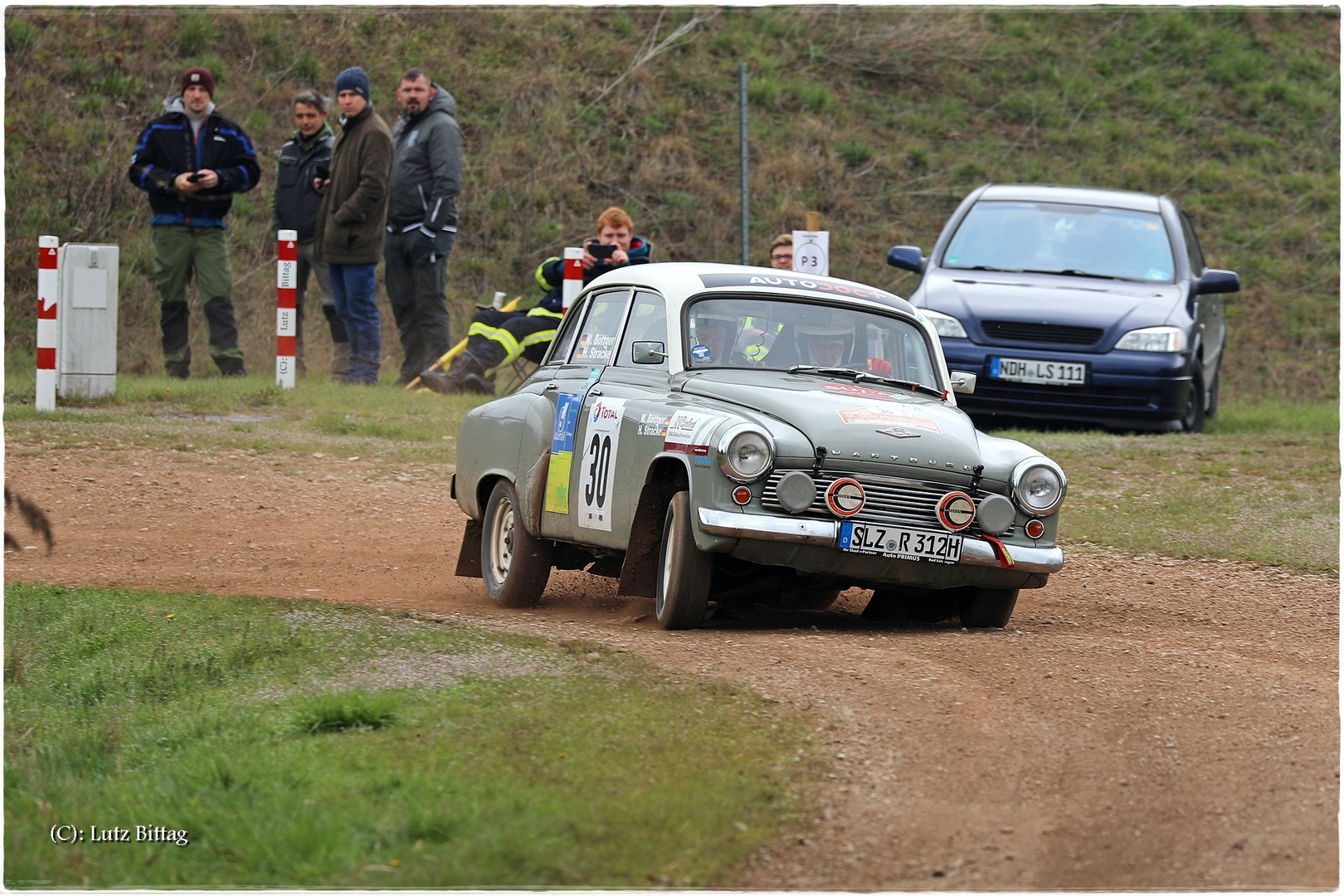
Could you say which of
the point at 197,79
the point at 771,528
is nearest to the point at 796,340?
the point at 771,528

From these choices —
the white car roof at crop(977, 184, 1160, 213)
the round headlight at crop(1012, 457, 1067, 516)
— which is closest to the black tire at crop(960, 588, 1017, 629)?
the round headlight at crop(1012, 457, 1067, 516)

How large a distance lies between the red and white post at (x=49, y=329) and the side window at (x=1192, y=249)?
992cm

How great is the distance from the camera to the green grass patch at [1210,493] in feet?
35.3

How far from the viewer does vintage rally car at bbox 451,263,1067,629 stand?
7.39 metres

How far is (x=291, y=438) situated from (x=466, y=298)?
8.33m

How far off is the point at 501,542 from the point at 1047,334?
7017 millimetres

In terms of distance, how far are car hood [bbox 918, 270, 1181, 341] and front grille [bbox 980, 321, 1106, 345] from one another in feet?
0.12

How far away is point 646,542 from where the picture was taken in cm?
796

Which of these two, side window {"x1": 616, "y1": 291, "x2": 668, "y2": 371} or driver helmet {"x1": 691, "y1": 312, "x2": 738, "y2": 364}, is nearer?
driver helmet {"x1": 691, "y1": 312, "x2": 738, "y2": 364}

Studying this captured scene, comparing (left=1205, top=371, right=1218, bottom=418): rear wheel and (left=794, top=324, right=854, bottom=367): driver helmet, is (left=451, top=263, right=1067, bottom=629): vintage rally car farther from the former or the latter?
(left=1205, top=371, right=1218, bottom=418): rear wheel

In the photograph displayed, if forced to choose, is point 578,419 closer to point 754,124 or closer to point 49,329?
point 49,329

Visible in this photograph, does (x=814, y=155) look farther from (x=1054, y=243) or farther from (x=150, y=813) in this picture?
(x=150, y=813)

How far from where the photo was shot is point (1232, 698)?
633 cm

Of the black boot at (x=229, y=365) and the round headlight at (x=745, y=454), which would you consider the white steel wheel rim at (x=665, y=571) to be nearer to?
the round headlight at (x=745, y=454)
